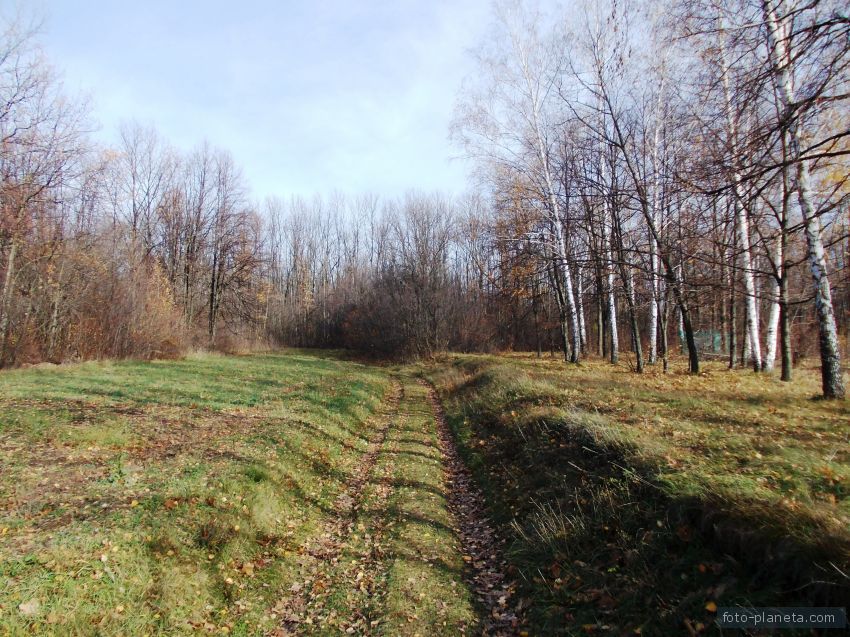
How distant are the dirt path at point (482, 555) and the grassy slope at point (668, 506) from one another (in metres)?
0.24

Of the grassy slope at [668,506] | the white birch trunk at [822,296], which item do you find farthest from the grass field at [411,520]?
the white birch trunk at [822,296]

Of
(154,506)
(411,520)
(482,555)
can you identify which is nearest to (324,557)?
(411,520)

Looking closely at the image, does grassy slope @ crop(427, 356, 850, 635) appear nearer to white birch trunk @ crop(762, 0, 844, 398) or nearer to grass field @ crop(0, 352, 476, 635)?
white birch trunk @ crop(762, 0, 844, 398)

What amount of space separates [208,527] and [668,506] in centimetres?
517

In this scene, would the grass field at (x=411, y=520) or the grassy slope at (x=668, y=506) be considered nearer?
the grassy slope at (x=668, y=506)

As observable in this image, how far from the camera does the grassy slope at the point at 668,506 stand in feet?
11.5

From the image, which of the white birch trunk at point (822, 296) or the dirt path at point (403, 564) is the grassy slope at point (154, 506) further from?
the white birch trunk at point (822, 296)

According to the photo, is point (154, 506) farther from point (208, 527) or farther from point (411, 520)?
point (411, 520)

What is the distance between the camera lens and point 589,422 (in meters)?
7.16

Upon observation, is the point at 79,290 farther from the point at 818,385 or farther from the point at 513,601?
the point at 818,385

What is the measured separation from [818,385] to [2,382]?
23129mm

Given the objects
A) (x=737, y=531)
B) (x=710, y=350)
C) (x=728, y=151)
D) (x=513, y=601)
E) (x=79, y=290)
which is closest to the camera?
(x=737, y=531)

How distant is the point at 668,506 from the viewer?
457 centimetres

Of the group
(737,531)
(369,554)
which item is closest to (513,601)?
(369,554)
